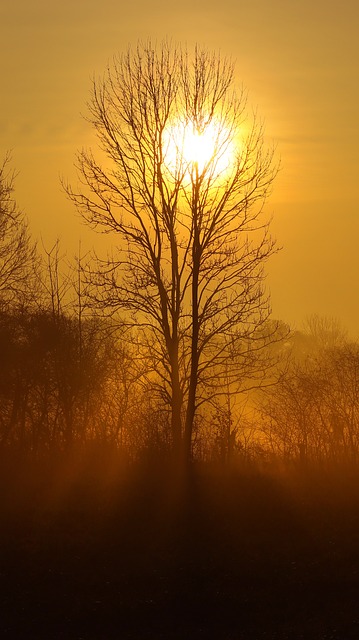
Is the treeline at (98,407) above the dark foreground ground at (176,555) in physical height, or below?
above

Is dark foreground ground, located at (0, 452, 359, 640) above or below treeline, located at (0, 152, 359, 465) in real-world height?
below

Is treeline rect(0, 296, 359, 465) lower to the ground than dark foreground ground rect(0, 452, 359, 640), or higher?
higher

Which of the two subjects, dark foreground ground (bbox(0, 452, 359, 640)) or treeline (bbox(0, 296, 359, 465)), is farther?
treeline (bbox(0, 296, 359, 465))

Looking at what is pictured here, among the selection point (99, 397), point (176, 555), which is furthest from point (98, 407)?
point (176, 555)

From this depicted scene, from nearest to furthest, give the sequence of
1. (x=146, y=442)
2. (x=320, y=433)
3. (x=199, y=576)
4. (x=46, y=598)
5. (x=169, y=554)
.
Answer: (x=46, y=598)
(x=199, y=576)
(x=169, y=554)
(x=146, y=442)
(x=320, y=433)

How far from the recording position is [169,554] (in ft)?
52.8

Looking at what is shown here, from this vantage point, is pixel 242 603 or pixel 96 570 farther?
pixel 96 570

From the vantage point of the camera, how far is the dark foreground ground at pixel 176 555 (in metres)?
12.8

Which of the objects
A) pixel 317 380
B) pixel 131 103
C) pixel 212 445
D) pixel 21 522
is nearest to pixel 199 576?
pixel 21 522

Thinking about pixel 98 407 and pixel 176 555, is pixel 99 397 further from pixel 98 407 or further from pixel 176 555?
pixel 176 555

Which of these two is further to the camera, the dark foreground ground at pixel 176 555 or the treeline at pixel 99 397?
the treeline at pixel 99 397

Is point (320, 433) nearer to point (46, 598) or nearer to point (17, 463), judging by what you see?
point (17, 463)

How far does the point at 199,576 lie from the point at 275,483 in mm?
5836

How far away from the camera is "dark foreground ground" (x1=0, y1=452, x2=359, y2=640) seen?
12.8 metres
